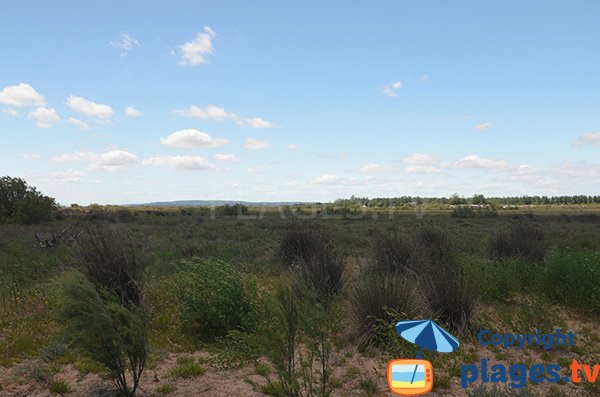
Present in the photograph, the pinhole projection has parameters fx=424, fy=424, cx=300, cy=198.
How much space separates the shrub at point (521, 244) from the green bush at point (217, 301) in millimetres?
8159

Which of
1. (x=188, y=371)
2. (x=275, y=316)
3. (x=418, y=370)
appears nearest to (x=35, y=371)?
(x=188, y=371)

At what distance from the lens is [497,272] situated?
29.7ft

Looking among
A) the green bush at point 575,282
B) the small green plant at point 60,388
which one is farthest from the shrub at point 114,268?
the green bush at point 575,282

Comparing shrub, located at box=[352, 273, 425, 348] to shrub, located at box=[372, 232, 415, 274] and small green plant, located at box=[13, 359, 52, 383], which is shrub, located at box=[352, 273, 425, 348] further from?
small green plant, located at box=[13, 359, 52, 383]

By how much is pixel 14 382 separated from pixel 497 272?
339 inches

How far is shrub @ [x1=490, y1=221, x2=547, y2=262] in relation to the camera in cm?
1177

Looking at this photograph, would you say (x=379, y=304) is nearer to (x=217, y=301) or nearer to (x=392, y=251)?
(x=217, y=301)

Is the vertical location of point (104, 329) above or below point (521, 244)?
below

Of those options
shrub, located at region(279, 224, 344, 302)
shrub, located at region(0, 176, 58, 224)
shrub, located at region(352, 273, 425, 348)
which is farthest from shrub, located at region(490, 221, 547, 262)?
shrub, located at region(0, 176, 58, 224)

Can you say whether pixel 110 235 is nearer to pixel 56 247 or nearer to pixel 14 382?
pixel 14 382

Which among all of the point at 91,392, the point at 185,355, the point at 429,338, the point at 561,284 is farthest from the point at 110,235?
the point at 561,284

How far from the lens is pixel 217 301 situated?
6.64 metres

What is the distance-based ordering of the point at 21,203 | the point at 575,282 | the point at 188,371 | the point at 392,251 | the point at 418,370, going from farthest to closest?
1. the point at 21,203
2. the point at 392,251
3. the point at 575,282
4. the point at 188,371
5. the point at 418,370

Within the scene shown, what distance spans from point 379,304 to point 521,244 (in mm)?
7813
